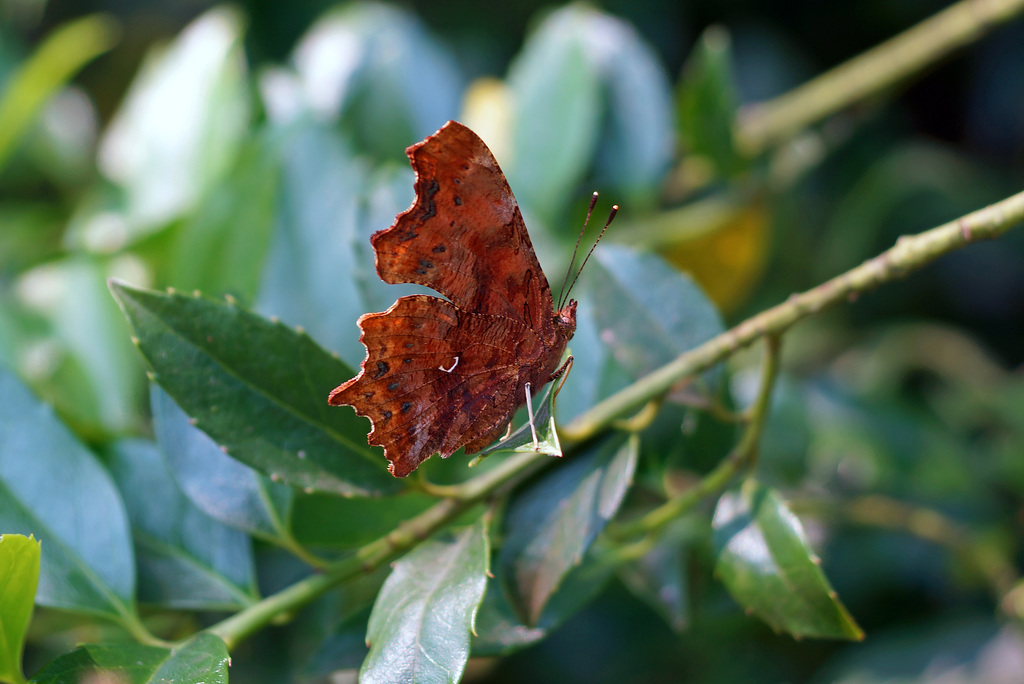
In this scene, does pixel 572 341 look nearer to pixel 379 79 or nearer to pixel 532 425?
pixel 532 425

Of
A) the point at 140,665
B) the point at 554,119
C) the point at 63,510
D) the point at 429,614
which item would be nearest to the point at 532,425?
the point at 429,614

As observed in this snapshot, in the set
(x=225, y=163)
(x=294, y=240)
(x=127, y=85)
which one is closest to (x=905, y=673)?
(x=294, y=240)

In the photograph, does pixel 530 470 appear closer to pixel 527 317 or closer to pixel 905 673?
pixel 527 317

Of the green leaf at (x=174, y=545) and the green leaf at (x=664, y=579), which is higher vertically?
the green leaf at (x=174, y=545)

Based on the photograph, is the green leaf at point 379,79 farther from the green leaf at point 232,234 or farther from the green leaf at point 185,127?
the green leaf at point 232,234

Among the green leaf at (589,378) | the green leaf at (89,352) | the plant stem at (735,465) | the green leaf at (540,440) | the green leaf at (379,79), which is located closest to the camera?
the green leaf at (540,440)

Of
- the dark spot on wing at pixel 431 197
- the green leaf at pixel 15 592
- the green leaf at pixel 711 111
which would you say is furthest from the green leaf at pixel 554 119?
the green leaf at pixel 15 592
